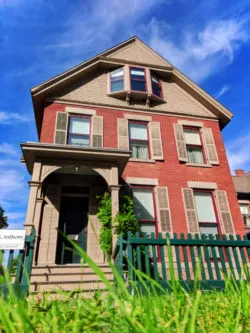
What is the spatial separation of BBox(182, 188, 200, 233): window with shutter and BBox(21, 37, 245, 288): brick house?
0.04m

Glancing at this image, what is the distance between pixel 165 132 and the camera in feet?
36.5

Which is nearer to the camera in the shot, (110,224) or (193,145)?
(110,224)

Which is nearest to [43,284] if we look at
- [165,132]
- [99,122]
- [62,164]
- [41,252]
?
[41,252]

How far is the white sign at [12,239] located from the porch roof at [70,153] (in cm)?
313

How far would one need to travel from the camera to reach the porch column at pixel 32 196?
242 inches

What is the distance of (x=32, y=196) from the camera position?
6.42 metres

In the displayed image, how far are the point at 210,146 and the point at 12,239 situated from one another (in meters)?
9.67

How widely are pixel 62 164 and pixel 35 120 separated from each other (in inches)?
222

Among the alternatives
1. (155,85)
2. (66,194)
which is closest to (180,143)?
(155,85)

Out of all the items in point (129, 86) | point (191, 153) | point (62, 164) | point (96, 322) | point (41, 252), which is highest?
point (129, 86)

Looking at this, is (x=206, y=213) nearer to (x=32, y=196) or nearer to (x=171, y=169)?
(x=171, y=169)

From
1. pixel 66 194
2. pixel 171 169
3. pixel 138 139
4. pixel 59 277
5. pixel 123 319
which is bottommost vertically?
pixel 123 319

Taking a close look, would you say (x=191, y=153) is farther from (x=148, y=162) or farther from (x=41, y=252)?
(x=41, y=252)

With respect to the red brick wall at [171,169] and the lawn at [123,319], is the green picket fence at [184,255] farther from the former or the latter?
the red brick wall at [171,169]
